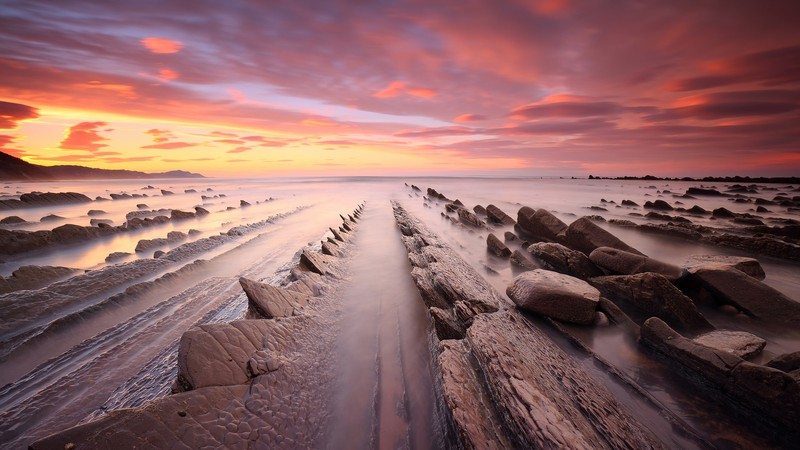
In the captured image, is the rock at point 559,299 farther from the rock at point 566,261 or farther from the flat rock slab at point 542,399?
the rock at point 566,261

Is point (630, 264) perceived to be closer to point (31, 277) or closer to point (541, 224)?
point (541, 224)

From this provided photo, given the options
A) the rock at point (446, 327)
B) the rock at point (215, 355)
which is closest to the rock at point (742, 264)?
the rock at point (446, 327)

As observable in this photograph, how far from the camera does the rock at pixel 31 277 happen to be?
14.7ft

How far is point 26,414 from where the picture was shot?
97.2 inches

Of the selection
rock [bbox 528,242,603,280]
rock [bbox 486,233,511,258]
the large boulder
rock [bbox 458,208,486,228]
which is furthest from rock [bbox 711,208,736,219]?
the large boulder

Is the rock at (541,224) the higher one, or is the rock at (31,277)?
the rock at (541,224)

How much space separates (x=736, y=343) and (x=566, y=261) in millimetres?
3228

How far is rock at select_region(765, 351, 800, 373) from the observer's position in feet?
9.92

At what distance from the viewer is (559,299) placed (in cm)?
454

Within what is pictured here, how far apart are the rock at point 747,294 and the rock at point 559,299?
2.32 metres

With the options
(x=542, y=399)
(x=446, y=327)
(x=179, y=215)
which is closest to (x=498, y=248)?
(x=446, y=327)

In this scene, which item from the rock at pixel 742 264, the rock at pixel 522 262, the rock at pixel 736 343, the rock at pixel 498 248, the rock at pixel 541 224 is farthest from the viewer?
the rock at pixel 541 224

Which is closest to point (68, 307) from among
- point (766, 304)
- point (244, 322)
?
point (244, 322)

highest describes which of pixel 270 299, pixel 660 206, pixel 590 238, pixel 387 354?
pixel 660 206
